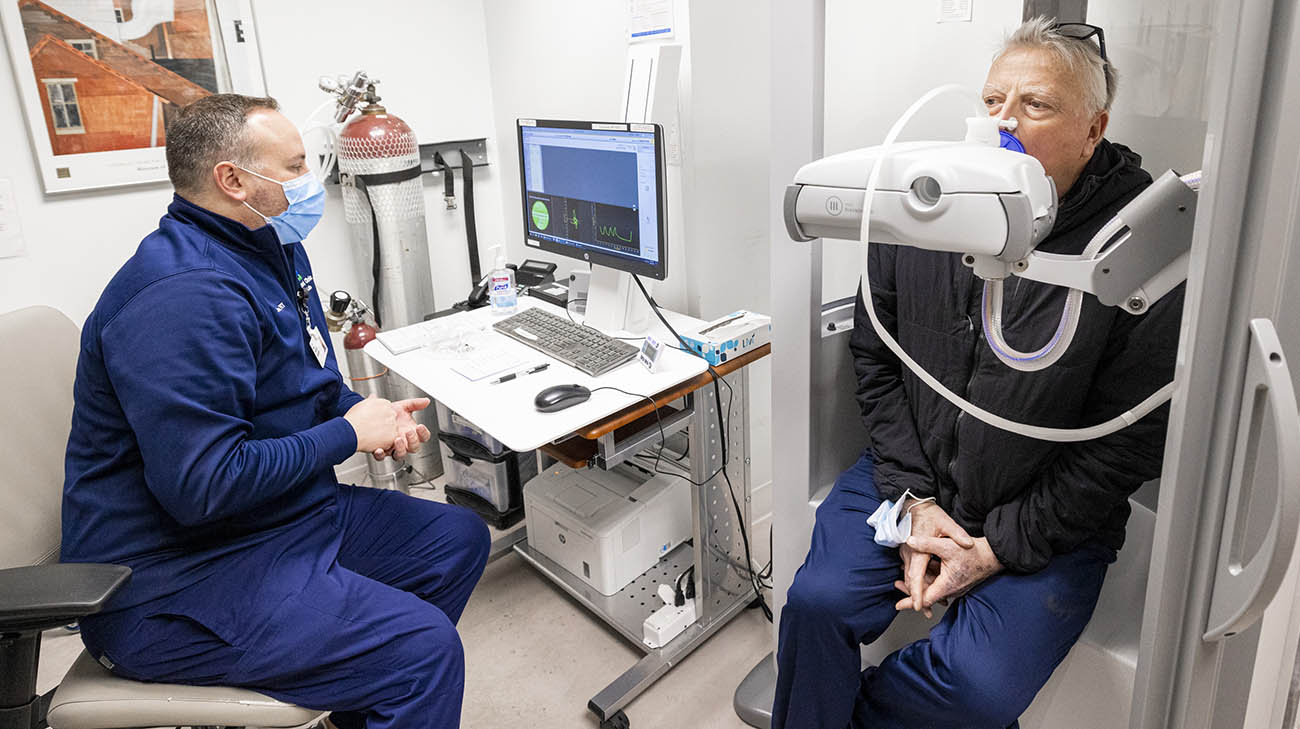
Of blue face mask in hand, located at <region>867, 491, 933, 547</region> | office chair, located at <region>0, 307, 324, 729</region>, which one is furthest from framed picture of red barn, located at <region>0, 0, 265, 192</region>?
blue face mask in hand, located at <region>867, 491, 933, 547</region>

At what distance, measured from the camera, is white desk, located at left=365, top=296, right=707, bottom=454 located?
1610mm

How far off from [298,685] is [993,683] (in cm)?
109

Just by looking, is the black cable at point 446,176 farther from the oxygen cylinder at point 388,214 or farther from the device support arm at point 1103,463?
the device support arm at point 1103,463

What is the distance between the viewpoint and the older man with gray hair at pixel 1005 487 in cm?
125

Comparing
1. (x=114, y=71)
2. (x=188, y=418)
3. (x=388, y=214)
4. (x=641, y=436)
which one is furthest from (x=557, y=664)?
(x=114, y=71)

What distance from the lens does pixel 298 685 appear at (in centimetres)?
130

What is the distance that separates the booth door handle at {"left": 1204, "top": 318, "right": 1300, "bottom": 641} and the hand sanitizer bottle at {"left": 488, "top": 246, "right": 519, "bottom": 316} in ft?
6.12

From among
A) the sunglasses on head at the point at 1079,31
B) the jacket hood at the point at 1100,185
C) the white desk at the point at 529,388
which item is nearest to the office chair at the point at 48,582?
the white desk at the point at 529,388

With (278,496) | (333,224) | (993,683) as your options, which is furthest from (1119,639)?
(333,224)

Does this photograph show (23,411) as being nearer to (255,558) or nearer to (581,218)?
(255,558)

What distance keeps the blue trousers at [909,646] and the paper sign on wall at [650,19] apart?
1.35 metres

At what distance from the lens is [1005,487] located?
137 centimetres

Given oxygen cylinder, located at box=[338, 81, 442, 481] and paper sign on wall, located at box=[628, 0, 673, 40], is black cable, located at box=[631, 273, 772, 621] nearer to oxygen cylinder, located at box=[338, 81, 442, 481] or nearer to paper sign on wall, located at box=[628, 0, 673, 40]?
paper sign on wall, located at box=[628, 0, 673, 40]

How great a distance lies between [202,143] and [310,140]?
1.25 m
